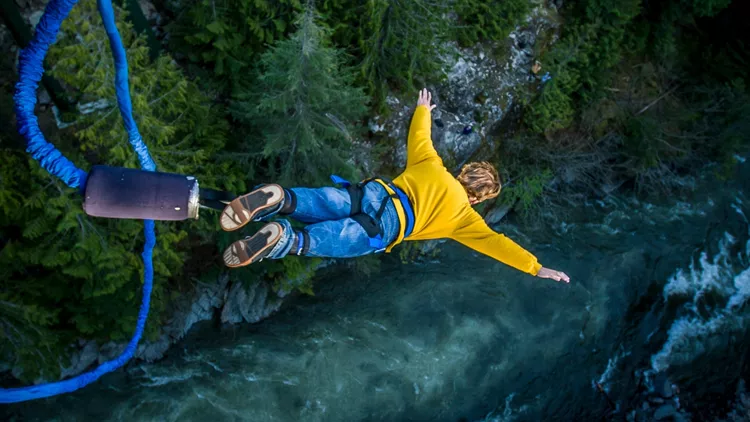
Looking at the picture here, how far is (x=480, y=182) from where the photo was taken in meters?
4.23

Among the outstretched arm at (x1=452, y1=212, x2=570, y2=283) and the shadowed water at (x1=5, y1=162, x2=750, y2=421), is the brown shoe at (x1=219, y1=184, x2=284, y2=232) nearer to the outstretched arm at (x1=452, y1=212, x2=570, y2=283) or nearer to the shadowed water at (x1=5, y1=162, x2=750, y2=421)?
the outstretched arm at (x1=452, y1=212, x2=570, y2=283)

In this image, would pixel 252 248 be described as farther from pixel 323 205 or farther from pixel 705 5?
pixel 705 5

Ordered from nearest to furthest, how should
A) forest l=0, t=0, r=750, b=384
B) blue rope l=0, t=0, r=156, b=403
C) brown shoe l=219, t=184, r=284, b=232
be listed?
1. blue rope l=0, t=0, r=156, b=403
2. brown shoe l=219, t=184, r=284, b=232
3. forest l=0, t=0, r=750, b=384

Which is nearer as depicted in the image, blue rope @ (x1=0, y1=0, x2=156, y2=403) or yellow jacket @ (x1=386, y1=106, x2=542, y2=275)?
blue rope @ (x1=0, y1=0, x2=156, y2=403)

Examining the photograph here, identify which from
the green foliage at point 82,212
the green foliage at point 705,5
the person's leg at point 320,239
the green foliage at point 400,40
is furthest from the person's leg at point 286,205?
the green foliage at point 705,5

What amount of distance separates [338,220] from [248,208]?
0.89 m

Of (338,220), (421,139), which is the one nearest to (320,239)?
(338,220)

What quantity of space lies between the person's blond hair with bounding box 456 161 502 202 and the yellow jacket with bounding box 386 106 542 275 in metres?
0.09

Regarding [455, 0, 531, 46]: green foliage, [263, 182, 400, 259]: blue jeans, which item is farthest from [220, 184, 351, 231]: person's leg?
[455, 0, 531, 46]: green foliage

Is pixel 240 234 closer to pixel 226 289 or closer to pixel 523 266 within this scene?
pixel 226 289

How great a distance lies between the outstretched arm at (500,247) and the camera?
4078mm

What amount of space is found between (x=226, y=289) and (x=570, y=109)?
7.69m

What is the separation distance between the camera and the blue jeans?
383cm

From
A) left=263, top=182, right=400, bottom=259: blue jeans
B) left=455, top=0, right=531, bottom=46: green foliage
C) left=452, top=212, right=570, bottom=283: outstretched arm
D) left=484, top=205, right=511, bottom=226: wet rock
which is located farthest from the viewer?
left=484, top=205, right=511, bottom=226: wet rock
